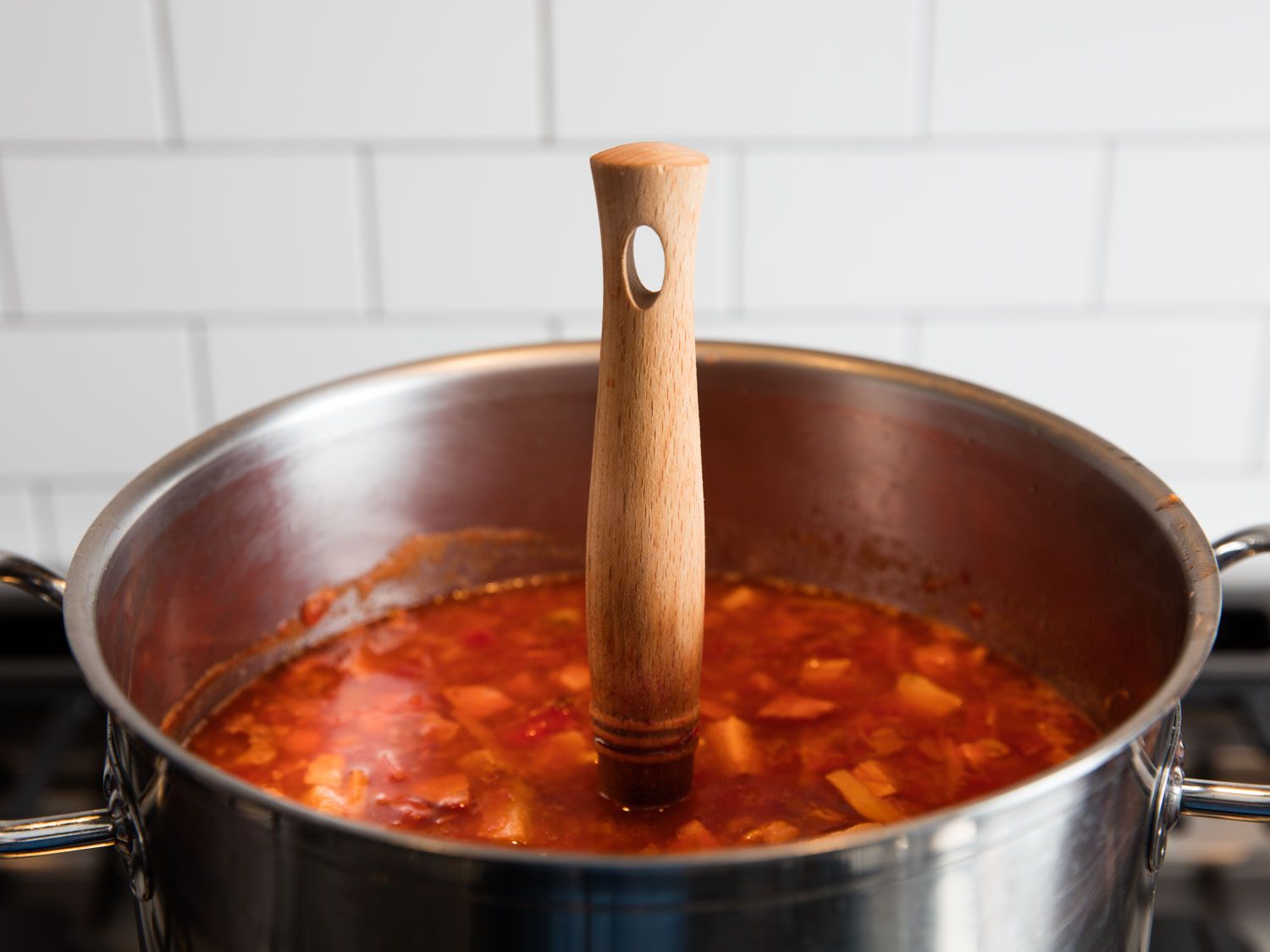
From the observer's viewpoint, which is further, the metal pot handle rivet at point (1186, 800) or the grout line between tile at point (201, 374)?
the grout line between tile at point (201, 374)

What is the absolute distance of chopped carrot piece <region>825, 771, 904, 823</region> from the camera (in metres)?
0.78

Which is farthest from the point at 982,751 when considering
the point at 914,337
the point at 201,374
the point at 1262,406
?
the point at 201,374

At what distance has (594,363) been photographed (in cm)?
95

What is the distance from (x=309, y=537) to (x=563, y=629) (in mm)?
200

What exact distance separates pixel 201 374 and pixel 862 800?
35.7 inches

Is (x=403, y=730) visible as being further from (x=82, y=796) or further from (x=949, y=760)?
(x=82, y=796)

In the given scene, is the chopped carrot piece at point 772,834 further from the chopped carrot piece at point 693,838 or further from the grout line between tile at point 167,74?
the grout line between tile at point 167,74

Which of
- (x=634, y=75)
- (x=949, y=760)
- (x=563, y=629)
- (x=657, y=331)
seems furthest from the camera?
(x=634, y=75)

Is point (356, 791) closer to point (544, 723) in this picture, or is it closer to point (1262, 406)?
point (544, 723)

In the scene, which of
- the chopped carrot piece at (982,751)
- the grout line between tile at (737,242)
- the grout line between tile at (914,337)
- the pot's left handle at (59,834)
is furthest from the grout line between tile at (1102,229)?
the pot's left handle at (59,834)

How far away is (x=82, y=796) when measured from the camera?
1.19 m

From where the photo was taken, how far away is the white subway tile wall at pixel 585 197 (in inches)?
50.1

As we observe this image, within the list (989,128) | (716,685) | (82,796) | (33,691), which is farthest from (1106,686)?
(33,691)

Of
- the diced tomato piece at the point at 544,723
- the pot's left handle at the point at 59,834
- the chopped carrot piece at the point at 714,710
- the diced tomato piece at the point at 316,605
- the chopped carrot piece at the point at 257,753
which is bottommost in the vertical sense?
the chopped carrot piece at the point at 257,753
